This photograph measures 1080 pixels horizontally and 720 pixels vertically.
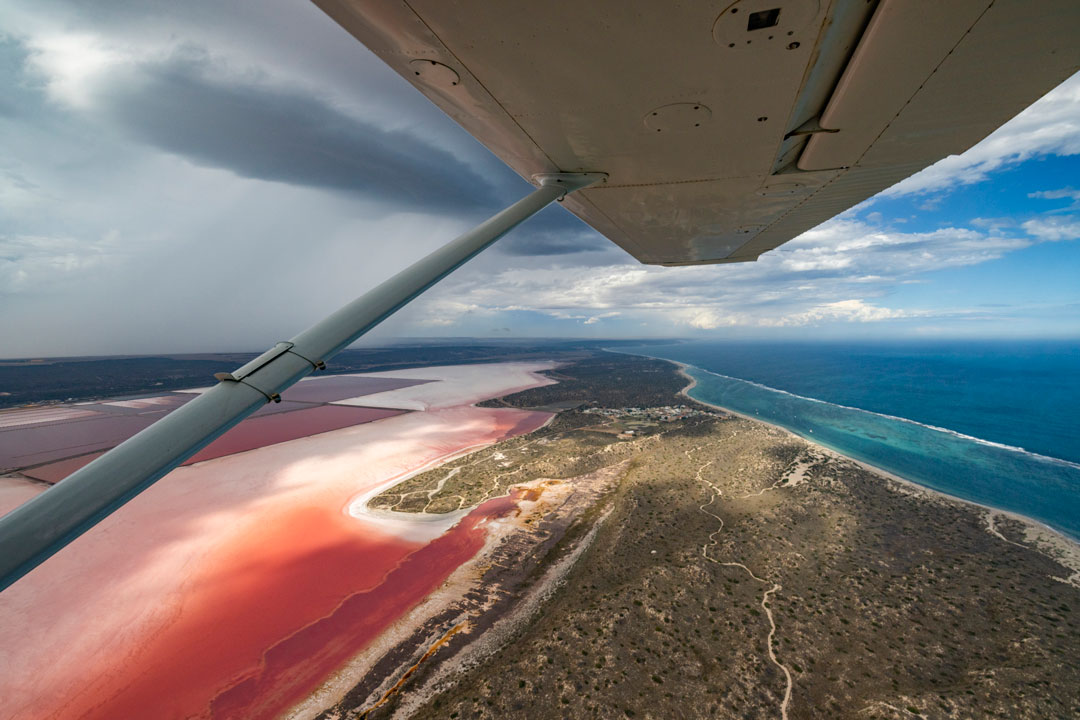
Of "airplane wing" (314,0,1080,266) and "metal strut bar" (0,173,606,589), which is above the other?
"airplane wing" (314,0,1080,266)

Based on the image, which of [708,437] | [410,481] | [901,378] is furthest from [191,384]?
[901,378]

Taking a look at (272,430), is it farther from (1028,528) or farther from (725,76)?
(1028,528)

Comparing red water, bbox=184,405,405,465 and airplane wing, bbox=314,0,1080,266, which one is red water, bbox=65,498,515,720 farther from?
red water, bbox=184,405,405,465

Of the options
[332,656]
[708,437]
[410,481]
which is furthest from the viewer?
[708,437]

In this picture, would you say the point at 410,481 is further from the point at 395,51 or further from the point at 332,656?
the point at 395,51

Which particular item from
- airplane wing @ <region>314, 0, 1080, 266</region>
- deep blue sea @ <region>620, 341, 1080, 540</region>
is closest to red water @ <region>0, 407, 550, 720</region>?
airplane wing @ <region>314, 0, 1080, 266</region>

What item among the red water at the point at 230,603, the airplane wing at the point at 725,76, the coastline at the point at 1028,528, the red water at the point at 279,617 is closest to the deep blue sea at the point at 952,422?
the coastline at the point at 1028,528
